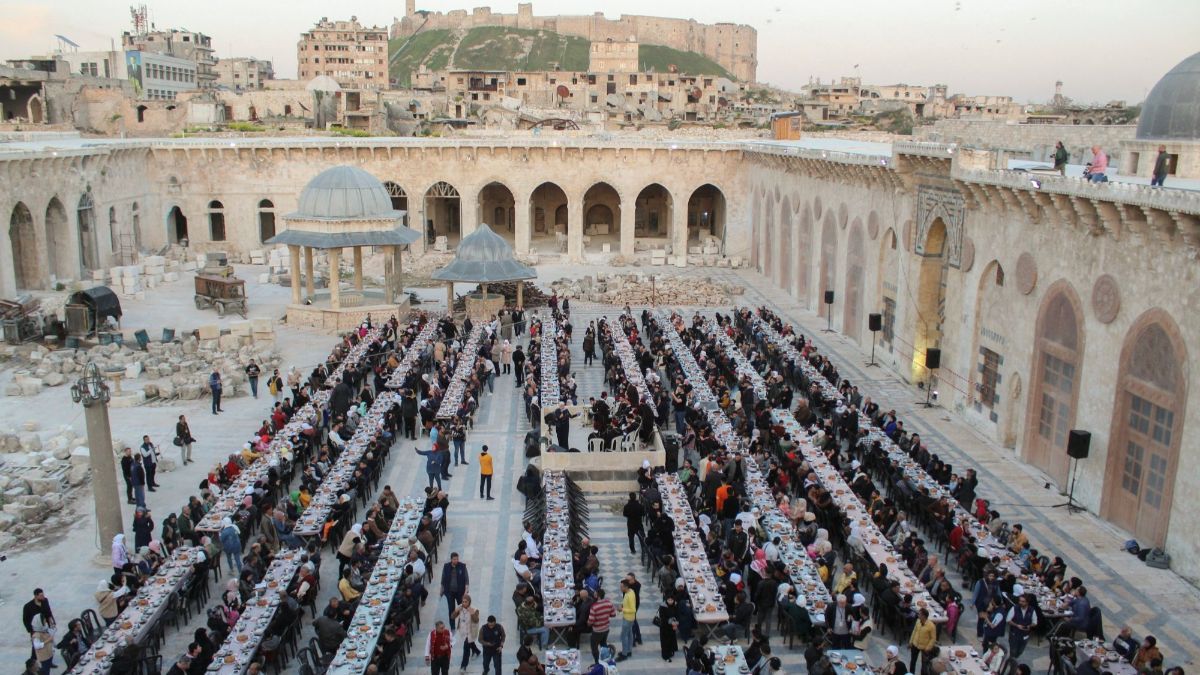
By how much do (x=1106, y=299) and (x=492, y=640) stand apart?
39.9 feet

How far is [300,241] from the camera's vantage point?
2973 centimetres

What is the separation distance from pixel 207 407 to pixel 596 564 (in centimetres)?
1348

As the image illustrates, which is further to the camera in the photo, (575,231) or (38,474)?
(575,231)

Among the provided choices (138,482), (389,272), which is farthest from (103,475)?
(389,272)

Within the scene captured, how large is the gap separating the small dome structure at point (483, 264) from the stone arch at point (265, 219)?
18.0 m

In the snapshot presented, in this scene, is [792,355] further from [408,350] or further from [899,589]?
[899,589]

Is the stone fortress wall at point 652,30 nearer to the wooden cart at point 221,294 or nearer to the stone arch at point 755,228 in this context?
the stone arch at point 755,228

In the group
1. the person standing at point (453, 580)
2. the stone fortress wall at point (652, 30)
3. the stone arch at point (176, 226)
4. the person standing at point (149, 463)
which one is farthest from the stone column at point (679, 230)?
the stone fortress wall at point (652, 30)

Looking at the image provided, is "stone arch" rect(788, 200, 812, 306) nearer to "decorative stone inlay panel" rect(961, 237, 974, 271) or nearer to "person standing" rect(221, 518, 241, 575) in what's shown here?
"decorative stone inlay panel" rect(961, 237, 974, 271)

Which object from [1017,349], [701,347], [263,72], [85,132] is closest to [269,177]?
[85,132]

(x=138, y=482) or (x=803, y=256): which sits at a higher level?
(x=803, y=256)

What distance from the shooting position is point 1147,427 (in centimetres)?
1529

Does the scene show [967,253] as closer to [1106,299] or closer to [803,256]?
[1106,299]

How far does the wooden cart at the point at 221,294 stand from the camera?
31969 millimetres
